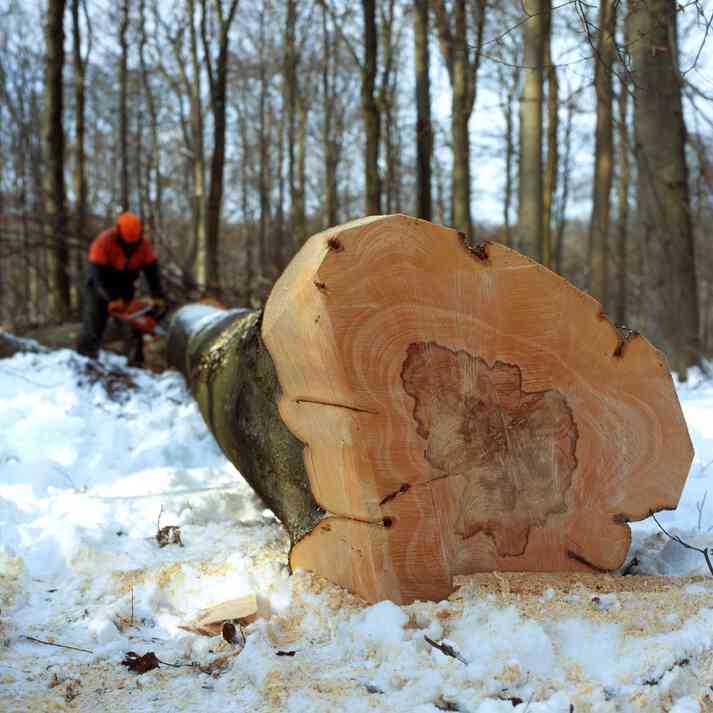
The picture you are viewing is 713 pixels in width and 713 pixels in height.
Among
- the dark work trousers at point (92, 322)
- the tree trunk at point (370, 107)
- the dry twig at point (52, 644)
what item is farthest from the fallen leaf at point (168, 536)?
the tree trunk at point (370, 107)

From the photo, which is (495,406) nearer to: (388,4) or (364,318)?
(364,318)

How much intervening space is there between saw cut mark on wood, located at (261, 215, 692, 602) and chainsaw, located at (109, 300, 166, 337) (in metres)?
4.56

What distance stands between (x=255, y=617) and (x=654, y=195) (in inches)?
219

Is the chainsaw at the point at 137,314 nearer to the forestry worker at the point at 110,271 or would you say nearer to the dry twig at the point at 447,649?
the forestry worker at the point at 110,271

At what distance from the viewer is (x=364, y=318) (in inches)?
75.7

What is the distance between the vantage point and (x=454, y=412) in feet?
6.68

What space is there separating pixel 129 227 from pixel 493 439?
4963 millimetres

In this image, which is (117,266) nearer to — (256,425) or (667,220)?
(256,425)

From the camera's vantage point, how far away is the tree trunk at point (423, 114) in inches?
295

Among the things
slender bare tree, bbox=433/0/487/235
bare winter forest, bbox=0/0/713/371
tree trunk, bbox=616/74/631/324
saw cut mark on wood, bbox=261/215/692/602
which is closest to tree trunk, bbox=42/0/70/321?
bare winter forest, bbox=0/0/713/371

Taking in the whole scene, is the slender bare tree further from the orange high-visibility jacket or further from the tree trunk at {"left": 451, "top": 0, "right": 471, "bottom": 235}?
the orange high-visibility jacket

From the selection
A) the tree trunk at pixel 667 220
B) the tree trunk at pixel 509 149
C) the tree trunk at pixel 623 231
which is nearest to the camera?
the tree trunk at pixel 667 220

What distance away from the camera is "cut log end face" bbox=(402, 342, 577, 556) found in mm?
2014

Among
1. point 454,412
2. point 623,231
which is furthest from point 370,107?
→ point 623,231
